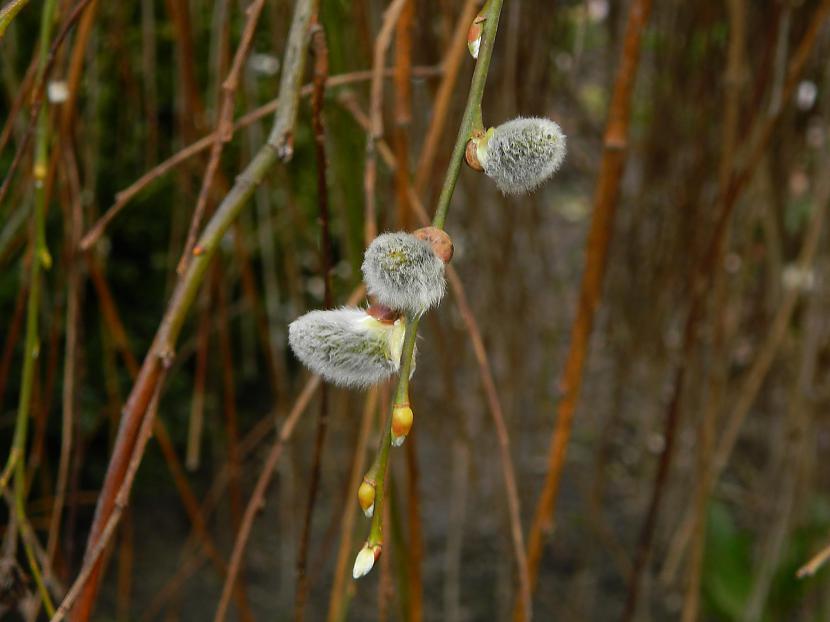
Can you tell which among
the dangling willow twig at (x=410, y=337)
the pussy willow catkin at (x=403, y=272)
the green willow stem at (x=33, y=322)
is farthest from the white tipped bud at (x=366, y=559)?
the green willow stem at (x=33, y=322)

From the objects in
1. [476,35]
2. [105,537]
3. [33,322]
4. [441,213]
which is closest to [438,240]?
[441,213]

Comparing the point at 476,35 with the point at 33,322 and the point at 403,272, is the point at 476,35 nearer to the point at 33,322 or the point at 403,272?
the point at 403,272

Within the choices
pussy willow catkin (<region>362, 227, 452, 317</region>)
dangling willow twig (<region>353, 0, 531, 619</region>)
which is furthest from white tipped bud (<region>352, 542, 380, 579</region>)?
pussy willow catkin (<region>362, 227, 452, 317</region>)

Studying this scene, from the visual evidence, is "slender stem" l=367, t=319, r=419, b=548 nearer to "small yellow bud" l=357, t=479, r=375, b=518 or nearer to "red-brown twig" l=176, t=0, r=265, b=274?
"small yellow bud" l=357, t=479, r=375, b=518

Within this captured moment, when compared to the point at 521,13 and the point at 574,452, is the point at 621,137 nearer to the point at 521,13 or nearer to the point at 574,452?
the point at 521,13

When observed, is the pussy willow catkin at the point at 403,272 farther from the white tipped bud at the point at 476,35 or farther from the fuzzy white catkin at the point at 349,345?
the white tipped bud at the point at 476,35

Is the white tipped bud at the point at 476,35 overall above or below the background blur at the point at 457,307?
above

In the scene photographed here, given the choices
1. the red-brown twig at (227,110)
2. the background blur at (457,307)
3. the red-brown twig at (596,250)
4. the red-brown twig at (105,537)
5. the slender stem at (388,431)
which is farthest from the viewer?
the background blur at (457,307)
